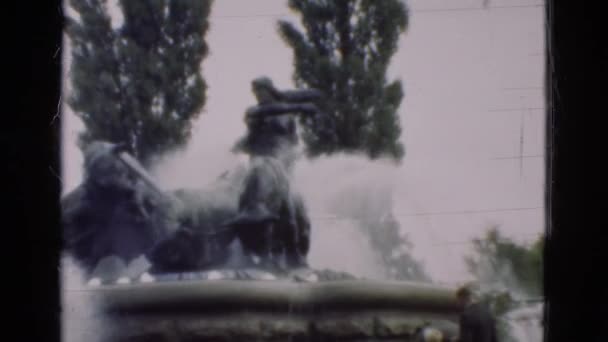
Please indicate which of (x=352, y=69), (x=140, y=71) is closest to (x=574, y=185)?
(x=352, y=69)

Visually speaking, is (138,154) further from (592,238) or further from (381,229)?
(592,238)

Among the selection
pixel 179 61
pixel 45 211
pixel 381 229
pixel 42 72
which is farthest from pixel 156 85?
pixel 381 229

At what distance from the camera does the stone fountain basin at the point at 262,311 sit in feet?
10.7

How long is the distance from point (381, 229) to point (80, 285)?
117 cm

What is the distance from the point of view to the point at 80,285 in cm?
332

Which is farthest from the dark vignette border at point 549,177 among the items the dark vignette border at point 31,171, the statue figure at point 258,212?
the statue figure at point 258,212

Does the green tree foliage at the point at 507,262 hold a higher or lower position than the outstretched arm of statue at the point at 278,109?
lower

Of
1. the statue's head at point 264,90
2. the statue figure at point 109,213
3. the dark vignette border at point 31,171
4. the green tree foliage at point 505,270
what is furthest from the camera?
the statue's head at point 264,90

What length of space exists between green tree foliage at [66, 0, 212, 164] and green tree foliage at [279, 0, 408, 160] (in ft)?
1.26

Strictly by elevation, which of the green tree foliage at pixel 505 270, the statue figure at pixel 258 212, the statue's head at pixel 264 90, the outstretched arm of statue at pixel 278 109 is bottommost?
the green tree foliage at pixel 505 270

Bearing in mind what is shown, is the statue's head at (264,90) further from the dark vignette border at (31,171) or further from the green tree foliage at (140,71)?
the dark vignette border at (31,171)

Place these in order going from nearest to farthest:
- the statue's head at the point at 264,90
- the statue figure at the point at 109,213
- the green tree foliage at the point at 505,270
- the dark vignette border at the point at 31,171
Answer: the dark vignette border at the point at 31,171
the statue figure at the point at 109,213
the green tree foliage at the point at 505,270
the statue's head at the point at 264,90

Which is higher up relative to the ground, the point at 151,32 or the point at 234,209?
the point at 151,32

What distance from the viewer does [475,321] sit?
11.5 feet
